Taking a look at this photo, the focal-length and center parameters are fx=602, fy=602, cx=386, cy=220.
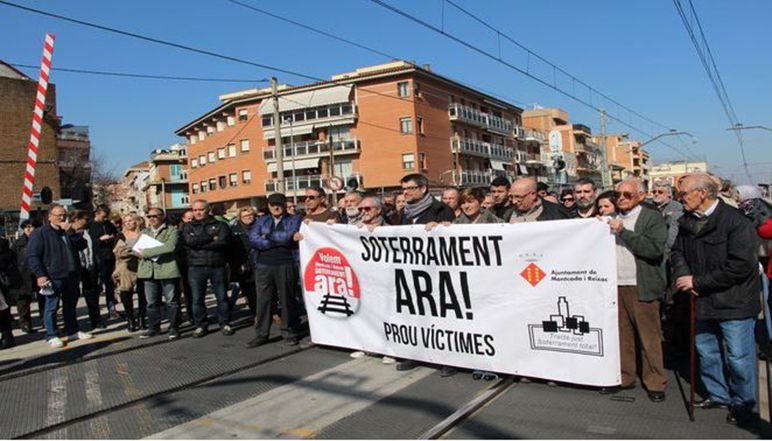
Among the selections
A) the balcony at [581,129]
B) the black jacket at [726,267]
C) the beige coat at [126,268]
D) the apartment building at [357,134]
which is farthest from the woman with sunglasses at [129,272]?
the balcony at [581,129]

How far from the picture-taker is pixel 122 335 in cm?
885

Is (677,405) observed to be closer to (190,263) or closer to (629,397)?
(629,397)

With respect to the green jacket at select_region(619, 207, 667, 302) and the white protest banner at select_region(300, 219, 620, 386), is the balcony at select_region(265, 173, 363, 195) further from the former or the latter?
the green jacket at select_region(619, 207, 667, 302)

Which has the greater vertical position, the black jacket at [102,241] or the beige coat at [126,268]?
the black jacket at [102,241]

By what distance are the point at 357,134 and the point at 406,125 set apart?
17.3ft

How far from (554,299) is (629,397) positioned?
100cm

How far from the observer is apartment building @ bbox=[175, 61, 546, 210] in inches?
2179

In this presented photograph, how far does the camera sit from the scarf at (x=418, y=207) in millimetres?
6699

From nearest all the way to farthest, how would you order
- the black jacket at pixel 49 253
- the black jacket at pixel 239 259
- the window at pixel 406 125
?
the black jacket at pixel 49 253, the black jacket at pixel 239 259, the window at pixel 406 125

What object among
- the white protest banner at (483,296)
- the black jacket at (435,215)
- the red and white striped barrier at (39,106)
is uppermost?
the red and white striped barrier at (39,106)

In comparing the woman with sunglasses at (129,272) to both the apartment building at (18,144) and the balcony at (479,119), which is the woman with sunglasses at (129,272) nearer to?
the apartment building at (18,144)

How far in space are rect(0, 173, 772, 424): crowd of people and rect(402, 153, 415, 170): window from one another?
43792 mm

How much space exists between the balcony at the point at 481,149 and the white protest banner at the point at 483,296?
5472cm

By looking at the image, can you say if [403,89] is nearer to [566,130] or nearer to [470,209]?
[566,130]
